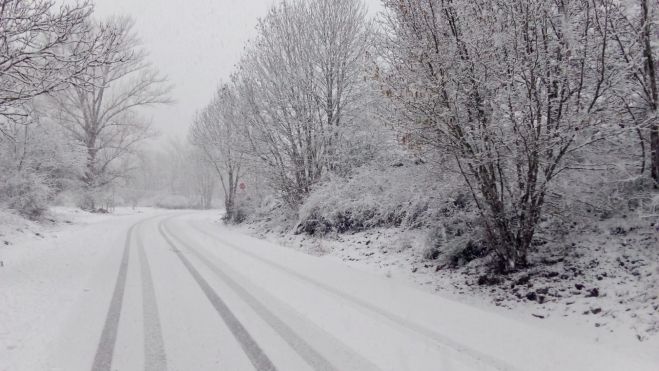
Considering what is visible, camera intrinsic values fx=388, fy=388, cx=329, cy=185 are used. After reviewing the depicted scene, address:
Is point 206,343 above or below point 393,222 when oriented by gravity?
below

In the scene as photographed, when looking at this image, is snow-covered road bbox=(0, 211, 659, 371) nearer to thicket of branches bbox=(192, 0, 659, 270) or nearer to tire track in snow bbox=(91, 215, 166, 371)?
tire track in snow bbox=(91, 215, 166, 371)

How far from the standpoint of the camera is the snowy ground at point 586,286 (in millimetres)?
4953

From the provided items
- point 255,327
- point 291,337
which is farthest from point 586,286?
point 255,327

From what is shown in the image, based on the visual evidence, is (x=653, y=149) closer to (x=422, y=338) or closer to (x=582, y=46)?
(x=582, y=46)

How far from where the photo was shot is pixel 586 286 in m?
5.94

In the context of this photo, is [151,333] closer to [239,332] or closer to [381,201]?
[239,332]

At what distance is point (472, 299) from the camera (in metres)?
6.83

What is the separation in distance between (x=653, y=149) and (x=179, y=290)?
8683 millimetres

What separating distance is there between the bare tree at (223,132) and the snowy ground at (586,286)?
15814 mm

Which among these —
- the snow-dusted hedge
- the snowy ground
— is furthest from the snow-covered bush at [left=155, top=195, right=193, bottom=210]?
the snowy ground

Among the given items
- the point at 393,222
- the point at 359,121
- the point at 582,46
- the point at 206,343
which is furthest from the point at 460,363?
the point at 359,121

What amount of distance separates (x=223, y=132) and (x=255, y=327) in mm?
25189

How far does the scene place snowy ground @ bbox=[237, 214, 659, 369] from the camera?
495 cm

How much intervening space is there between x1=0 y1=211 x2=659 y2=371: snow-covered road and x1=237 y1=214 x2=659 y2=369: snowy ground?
0.57 metres
